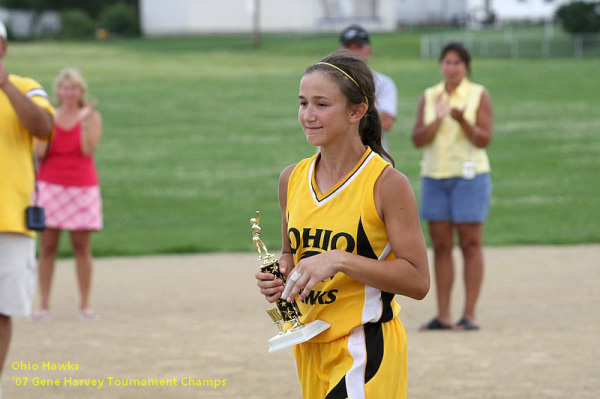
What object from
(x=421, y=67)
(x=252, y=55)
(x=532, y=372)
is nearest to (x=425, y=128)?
(x=532, y=372)

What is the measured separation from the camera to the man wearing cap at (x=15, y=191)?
5.32 meters

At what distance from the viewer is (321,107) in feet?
11.5

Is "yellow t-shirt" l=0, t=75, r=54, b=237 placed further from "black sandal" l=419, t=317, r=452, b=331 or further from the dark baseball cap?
"black sandal" l=419, t=317, r=452, b=331

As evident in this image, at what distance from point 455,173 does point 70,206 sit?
3.24 meters

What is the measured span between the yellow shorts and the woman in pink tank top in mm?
4840

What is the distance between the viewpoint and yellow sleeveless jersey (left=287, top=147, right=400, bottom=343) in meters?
3.48

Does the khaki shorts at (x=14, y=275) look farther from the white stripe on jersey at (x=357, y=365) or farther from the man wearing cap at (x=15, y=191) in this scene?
the white stripe on jersey at (x=357, y=365)

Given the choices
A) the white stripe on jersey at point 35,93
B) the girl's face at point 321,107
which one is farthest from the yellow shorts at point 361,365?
the white stripe on jersey at point 35,93

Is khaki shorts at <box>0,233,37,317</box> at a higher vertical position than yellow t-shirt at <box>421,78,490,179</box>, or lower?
lower

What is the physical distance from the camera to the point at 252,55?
50.3 m

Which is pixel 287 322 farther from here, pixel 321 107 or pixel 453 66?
pixel 453 66

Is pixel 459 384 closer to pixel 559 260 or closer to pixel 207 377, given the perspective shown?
pixel 207 377

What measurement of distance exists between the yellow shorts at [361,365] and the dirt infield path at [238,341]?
7.55 ft

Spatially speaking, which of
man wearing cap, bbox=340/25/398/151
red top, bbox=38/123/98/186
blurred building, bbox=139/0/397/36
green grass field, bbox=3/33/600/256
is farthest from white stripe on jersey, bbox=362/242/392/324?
blurred building, bbox=139/0/397/36
